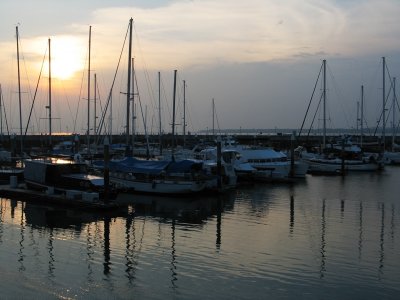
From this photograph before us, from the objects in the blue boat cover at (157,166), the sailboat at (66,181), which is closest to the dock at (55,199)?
the sailboat at (66,181)

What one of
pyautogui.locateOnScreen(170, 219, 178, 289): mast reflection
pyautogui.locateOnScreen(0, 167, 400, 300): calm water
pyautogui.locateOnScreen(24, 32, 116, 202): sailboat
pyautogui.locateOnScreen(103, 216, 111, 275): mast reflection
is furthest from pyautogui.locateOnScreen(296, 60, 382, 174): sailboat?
pyautogui.locateOnScreen(170, 219, 178, 289): mast reflection

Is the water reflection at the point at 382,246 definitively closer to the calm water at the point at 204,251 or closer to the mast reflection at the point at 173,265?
the calm water at the point at 204,251

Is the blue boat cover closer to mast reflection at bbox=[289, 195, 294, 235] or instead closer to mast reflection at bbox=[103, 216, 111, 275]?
mast reflection at bbox=[289, 195, 294, 235]

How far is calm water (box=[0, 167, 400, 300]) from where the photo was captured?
13.3 m

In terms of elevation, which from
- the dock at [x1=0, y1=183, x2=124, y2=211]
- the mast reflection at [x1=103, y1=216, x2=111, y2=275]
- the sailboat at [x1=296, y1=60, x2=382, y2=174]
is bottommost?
the mast reflection at [x1=103, y1=216, x2=111, y2=275]

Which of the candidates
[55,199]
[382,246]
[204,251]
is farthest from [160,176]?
[382,246]

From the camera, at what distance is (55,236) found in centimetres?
1975

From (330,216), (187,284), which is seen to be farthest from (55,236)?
(330,216)

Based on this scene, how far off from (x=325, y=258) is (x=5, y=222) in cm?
1400

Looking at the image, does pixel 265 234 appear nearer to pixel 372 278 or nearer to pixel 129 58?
pixel 372 278

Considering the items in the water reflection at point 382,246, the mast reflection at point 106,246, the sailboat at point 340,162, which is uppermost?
the sailboat at point 340,162

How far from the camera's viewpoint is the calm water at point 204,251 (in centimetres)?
1330

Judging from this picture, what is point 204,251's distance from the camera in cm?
1723

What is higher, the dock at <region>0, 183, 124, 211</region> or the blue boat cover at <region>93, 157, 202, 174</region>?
the blue boat cover at <region>93, 157, 202, 174</region>
